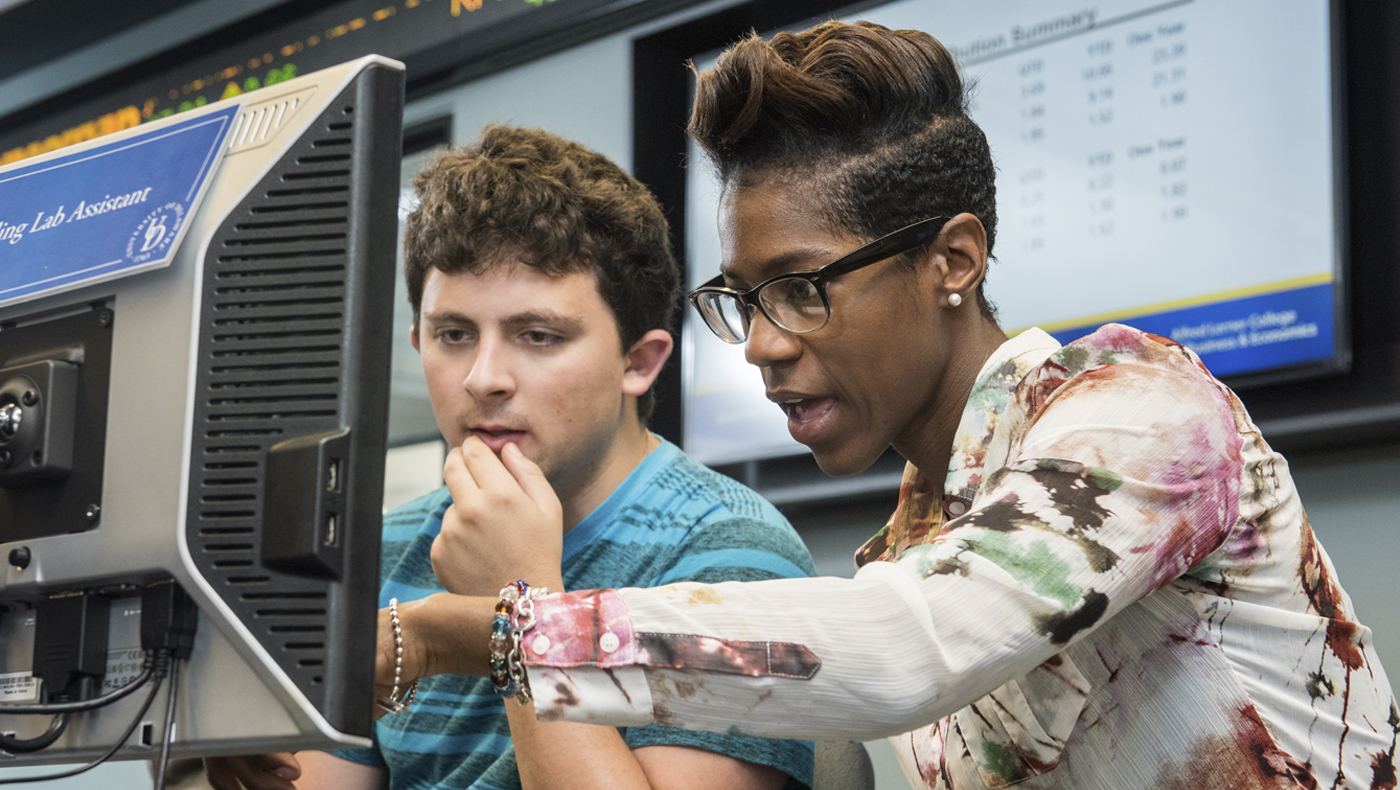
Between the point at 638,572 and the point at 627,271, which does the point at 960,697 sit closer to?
the point at 638,572

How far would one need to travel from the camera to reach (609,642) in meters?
0.70

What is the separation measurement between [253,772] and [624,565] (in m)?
0.41

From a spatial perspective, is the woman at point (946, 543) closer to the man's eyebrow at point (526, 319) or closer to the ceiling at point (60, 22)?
the man's eyebrow at point (526, 319)

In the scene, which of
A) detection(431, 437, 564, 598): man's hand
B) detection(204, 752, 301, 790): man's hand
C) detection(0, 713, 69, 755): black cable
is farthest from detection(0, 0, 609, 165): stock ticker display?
detection(0, 713, 69, 755): black cable

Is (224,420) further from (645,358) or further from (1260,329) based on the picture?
(1260,329)

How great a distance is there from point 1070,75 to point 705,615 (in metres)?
1.26

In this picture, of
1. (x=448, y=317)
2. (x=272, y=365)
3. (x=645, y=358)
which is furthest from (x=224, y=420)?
(x=645, y=358)

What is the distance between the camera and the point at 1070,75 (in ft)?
5.68

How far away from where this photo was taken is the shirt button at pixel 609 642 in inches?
27.4

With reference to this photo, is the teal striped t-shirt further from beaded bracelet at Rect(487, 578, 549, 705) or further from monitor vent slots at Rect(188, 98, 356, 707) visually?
monitor vent slots at Rect(188, 98, 356, 707)

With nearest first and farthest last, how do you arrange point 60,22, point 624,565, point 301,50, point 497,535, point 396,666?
point 396,666 → point 497,535 → point 624,565 → point 301,50 → point 60,22

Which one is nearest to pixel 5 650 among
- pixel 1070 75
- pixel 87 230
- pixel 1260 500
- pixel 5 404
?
pixel 5 404

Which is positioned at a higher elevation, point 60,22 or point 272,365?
point 60,22

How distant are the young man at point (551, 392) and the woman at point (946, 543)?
0.63ft
